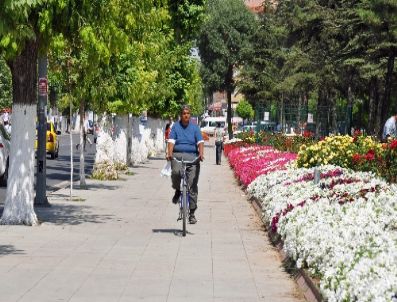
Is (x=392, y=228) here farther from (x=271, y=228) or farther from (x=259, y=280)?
(x=271, y=228)

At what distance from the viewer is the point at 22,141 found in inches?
602

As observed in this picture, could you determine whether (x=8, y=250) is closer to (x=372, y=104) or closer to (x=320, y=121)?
(x=320, y=121)

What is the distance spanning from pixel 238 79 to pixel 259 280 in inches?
3005

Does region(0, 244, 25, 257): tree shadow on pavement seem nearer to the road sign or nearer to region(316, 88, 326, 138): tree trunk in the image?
the road sign

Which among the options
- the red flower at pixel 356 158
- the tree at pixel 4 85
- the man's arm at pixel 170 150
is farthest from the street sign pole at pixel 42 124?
the tree at pixel 4 85

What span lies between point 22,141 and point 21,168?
423 mm

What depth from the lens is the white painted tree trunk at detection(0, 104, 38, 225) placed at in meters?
15.2

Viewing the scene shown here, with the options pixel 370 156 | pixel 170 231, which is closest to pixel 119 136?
pixel 370 156

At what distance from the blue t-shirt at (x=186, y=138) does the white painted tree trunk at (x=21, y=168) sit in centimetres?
218

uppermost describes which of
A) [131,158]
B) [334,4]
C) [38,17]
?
[334,4]

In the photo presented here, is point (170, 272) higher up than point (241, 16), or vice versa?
point (241, 16)

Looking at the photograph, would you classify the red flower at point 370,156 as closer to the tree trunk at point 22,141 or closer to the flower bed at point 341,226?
the flower bed at point 341,226

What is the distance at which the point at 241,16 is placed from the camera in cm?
8194

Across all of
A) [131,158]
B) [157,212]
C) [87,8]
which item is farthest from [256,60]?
[87,8]
